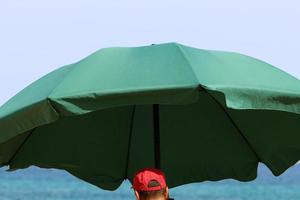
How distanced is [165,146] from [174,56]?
1.65 metres

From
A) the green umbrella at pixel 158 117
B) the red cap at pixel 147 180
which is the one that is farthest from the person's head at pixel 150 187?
the green umbrella at pixel 158 117

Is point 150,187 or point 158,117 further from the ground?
point 150,187

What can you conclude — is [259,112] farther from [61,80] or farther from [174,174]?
[61,80]

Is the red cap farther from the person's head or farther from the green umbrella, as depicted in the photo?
the green umbrella

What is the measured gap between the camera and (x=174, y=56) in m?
4.18

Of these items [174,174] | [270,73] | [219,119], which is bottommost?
[174,174]

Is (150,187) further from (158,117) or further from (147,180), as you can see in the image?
(158,117)

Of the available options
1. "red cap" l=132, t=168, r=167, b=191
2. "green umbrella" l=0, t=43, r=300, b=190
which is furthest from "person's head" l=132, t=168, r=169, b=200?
"green umbrella" l=0, t=43, r=300, b=190

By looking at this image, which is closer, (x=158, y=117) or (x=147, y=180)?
(x=147, y=180)

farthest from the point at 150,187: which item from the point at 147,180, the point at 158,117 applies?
the point at 158,117

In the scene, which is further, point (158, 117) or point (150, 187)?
point (158, 117)

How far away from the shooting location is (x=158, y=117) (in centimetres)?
515

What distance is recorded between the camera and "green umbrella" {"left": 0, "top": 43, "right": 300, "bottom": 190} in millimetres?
3852

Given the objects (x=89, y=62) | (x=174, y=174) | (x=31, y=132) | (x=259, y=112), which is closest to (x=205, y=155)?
(x=174, y=174)
